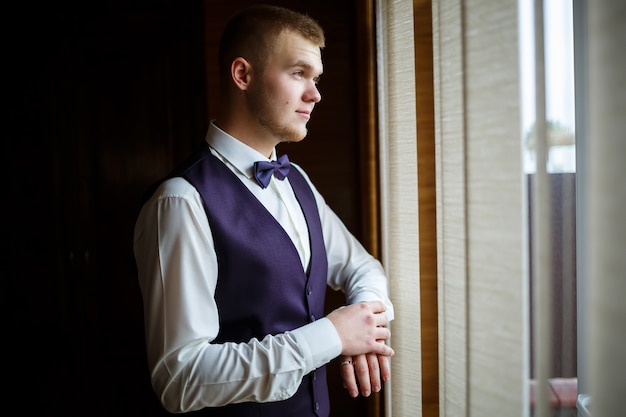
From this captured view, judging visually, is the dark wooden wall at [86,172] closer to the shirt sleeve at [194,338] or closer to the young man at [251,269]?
the young man at [251,269]

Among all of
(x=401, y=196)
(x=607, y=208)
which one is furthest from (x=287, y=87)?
(x=607, y=208)

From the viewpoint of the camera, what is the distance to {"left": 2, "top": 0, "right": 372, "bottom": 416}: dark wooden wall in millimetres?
2420

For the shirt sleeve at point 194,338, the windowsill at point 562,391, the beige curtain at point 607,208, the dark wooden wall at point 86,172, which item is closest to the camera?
the beige curtain at point 607,208

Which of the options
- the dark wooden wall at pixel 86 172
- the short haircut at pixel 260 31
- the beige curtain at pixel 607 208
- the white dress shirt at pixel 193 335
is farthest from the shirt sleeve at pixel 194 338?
the dark wooden wall at pixel 86 172

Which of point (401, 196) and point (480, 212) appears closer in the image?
point (480, 212)

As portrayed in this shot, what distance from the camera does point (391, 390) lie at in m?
1.53

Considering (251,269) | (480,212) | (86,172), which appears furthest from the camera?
(86,172)

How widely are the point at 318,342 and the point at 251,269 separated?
0.25 metres

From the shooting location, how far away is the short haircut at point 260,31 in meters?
1.28

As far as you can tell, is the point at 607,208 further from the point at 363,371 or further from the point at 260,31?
the point at 260,31

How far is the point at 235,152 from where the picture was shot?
1.32 meters

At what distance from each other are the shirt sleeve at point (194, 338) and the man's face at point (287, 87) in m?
0.32

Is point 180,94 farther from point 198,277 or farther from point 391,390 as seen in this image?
point 391,390

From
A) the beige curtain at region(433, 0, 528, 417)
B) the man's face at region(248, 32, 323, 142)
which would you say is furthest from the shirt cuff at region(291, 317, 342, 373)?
the man's face at region(248, 32, 323, 142)
